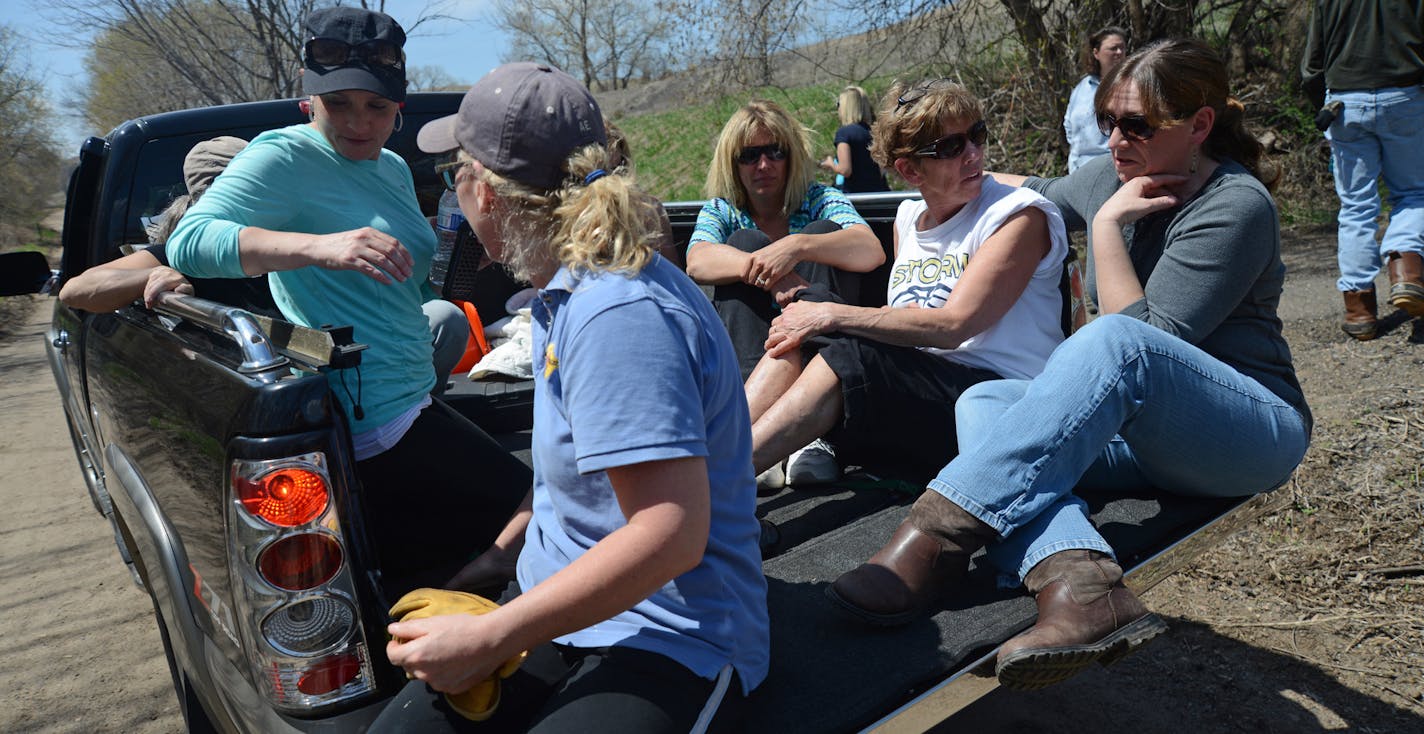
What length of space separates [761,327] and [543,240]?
1976 mm

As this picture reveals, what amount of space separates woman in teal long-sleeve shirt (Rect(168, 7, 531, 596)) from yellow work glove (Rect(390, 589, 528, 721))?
2.12 ft

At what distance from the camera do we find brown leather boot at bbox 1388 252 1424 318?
4.84 meters

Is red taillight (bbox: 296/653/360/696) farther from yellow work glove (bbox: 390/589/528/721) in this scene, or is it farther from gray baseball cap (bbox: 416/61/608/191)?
gray baseball cap (bbox: 416/61/608/191)

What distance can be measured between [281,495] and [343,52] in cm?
139

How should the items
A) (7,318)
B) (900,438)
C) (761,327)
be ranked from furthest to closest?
(7,318)
(761,327)
(900,438)

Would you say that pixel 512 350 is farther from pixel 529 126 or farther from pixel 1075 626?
pixel 1075 626

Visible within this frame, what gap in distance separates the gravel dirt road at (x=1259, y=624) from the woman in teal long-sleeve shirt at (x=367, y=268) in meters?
1.61

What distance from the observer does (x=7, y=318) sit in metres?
15.2

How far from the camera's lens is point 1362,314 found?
5.18 meters

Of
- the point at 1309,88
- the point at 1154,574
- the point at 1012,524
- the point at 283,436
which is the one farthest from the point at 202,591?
the point at 1309,88

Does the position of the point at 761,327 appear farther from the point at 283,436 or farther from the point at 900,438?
the point at 283,436

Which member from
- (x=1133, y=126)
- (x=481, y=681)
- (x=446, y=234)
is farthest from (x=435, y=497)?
(x=1133, y=126)

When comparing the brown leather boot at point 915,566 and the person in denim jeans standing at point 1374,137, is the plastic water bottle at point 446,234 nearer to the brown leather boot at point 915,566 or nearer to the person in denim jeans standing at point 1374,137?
the brown leather boot at point 915,566

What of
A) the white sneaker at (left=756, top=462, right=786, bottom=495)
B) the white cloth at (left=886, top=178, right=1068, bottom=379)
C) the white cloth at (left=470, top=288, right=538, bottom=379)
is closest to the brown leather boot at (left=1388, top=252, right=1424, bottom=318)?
the white cloth at (left=886, top=178, right=1068, bottom=379)
